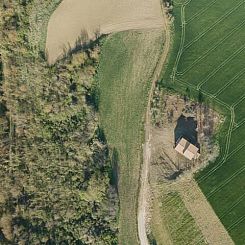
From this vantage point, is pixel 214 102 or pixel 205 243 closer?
pixel 205 243

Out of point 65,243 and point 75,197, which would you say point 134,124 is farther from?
point 65,243

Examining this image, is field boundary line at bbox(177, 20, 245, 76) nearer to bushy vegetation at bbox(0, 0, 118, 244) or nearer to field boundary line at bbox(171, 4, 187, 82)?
field boundary line at bbox(171, 4, 187, 82)

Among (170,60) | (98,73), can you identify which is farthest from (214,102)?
(98,73)

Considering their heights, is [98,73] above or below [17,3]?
below

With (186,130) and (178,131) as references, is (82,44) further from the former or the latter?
(186,130)

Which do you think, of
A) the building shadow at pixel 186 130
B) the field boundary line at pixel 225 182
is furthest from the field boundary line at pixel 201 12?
the field boundary line at pixel 225 182

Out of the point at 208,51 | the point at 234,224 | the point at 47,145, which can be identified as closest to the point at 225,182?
the point at 234,224

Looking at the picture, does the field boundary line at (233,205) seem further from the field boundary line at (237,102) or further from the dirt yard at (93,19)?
the dirt yard at (93,19)

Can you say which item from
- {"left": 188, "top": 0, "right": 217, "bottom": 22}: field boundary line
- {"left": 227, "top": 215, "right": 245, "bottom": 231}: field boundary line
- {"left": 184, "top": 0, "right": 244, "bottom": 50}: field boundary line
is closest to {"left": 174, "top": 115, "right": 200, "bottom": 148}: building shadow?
{"left": 227, "top": 215, "right": 245, "bottom": 231}: field boundary line
